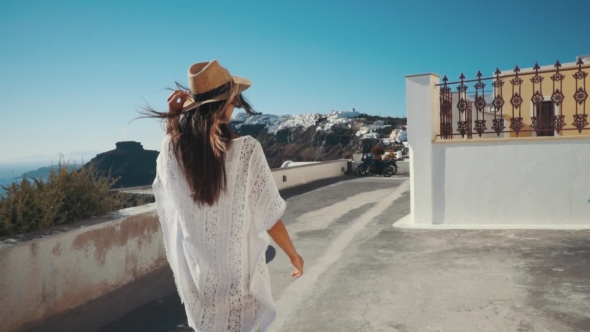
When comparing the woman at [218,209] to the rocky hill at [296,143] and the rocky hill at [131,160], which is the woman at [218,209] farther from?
the rocky hill at [131,160]

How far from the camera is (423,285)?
4078mm

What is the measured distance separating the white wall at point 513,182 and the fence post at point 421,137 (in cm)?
10

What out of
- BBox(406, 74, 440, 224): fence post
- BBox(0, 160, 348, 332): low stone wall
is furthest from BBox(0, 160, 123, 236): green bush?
BBox(406, 74, 440, 224): fence post

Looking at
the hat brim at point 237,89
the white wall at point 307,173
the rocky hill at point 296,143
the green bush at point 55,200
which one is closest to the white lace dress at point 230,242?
the hat brim at point 237,89

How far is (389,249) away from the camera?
17.7 ft

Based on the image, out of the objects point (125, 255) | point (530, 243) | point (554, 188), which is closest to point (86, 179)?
point (125, 255)

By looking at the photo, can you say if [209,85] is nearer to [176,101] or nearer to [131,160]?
[176,101]

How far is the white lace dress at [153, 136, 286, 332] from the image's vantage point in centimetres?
170

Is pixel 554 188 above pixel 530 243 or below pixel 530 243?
above

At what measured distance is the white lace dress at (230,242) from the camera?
1696mm

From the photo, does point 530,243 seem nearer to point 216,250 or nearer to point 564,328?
point 564,328

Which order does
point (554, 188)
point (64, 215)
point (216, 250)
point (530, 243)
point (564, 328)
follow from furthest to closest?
Answer: point (554, 188) < point (530, 243) < point (64, 215) < point (564, 328) < point (216, 250)

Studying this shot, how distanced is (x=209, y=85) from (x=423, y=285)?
10.0 feet

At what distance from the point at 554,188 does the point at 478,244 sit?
5.00 feet
